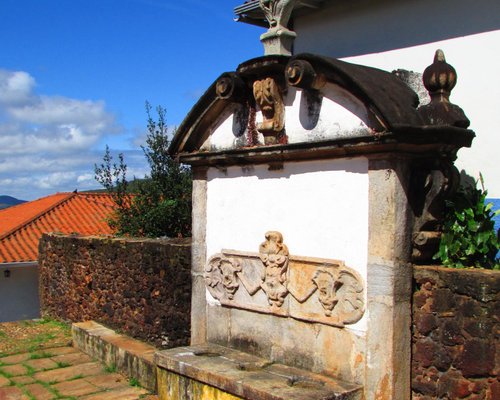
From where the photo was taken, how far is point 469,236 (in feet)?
13.4

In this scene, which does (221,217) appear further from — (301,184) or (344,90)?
(344,90)

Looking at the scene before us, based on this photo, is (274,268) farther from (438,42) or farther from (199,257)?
(438,42)

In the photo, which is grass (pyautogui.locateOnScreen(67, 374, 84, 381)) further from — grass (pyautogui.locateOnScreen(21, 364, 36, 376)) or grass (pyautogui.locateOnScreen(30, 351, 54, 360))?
grass (pyautogui.locateOnScreen(30, 351, 54, 360))

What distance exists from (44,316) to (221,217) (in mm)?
6875

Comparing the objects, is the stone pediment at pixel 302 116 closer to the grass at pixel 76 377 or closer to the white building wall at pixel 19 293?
the grass at pixel 76 377

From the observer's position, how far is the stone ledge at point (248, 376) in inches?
167

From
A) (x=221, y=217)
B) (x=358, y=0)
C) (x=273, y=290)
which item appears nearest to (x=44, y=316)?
(x=221, y=217)

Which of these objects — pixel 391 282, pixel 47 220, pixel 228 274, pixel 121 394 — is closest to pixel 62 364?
pixel 121 394

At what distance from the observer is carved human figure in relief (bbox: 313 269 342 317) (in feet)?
14.8

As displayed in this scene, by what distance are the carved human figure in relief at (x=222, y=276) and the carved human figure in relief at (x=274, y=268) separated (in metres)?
0.43

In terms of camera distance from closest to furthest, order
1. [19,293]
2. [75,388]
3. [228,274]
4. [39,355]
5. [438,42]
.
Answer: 1. [228,274]
2. [438,42]
3. [75,388]
4. [39,355]
5. [19,293]

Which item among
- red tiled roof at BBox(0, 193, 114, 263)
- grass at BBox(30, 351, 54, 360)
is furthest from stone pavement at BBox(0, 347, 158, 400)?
red tiled roof at BBox(0, 193, 114, 263)

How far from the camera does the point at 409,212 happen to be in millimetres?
4137

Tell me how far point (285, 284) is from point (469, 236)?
1604mm
